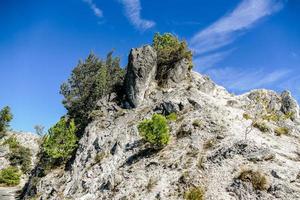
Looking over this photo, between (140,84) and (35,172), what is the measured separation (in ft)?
101

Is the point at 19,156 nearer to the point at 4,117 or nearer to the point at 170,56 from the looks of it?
the point at 4,117

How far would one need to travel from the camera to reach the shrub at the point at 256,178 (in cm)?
3578

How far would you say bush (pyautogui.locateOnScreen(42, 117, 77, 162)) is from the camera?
235 ft

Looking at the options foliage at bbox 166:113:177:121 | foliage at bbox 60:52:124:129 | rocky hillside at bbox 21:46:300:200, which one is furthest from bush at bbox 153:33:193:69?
foliage at bbox 166:113:177:121

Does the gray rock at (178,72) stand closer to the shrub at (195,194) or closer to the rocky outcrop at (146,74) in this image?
the rocky outcrop at (146,74)

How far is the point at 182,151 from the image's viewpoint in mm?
47188

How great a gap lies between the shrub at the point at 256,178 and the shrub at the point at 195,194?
14.6 feet

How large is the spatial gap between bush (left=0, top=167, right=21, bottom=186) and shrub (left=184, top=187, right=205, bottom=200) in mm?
92907

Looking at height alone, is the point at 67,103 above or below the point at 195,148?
above

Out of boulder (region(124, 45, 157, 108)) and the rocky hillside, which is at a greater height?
boulder (region(124, 45, 157, 108))

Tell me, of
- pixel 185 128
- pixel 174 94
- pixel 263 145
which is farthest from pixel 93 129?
pixel 263 145

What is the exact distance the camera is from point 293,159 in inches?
1651

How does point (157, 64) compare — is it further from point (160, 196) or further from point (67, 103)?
point (160, 196)

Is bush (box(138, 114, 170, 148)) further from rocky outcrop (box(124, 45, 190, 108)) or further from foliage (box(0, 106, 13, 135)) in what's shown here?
foliage (box(0, 106, 13, 135))
